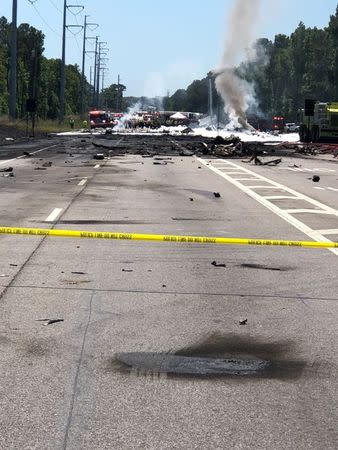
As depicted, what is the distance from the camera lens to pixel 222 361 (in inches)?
207

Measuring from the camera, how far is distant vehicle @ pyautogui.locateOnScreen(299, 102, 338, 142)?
46.4 meters

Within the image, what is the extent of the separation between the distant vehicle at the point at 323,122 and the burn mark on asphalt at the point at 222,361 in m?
42.1

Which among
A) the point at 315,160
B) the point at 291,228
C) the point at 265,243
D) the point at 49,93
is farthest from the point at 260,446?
the point at 49,93

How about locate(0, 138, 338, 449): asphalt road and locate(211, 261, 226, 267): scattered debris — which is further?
locate(211, 261, 226, 267): scattered debris

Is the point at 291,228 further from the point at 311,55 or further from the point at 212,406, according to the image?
the point at 311,55

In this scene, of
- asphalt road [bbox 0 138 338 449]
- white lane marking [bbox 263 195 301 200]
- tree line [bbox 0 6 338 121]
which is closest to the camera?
asphalt road [bbox 0 138 338 449]

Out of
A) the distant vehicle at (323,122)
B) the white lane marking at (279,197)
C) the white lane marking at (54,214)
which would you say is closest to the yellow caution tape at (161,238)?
the white lane marking at (54,214)

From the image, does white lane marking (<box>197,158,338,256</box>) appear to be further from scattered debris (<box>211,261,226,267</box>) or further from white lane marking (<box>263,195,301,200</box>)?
scattered debris (<box>211,261,226,267</box>)

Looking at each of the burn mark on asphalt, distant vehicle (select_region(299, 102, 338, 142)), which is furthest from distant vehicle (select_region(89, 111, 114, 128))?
the burn mark on asphalt

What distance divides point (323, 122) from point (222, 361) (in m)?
43.4

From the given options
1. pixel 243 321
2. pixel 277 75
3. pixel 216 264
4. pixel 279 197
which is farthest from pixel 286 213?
pixel 277 75

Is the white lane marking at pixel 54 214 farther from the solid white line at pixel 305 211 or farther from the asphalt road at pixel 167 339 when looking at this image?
the solid white line at pixel 305 211

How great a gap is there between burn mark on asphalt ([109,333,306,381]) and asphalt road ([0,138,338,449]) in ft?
0.04

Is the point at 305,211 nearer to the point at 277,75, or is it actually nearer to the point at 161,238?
the point at 161,238
